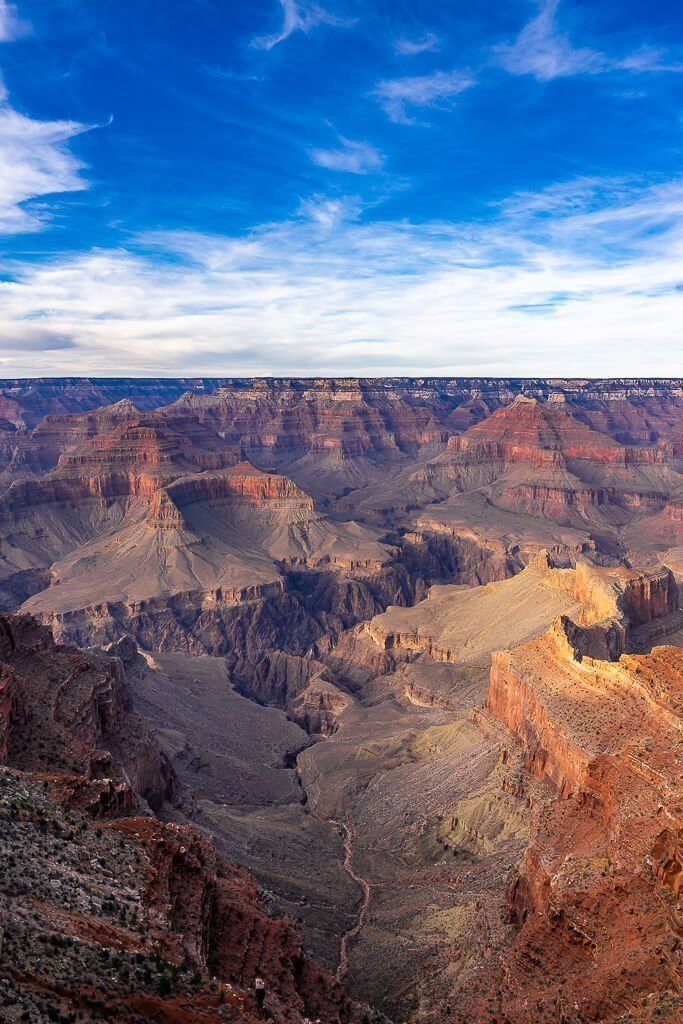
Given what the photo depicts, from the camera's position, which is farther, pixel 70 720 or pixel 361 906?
pixel 361 906

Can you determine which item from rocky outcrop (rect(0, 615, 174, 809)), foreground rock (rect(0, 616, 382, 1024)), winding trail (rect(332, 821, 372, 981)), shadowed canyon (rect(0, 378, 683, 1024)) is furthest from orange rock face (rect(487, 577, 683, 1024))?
rocky outcrop (rect(0, 615, 174, 809))

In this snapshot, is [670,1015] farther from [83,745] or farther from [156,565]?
[156,565]

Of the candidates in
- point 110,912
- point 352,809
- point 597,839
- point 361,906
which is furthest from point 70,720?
point 597,839

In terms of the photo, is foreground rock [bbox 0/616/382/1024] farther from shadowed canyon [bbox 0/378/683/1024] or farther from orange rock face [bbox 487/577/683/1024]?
orange rock face [bbox 487/577/683/1024]

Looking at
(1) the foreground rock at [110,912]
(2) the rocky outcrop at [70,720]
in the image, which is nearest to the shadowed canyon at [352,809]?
(1) the foreground rock at [110,912]

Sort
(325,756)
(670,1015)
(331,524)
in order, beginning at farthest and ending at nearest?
(331,524) → (325,756) → (670,1015)

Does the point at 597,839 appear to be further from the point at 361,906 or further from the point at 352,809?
the point at 352,809

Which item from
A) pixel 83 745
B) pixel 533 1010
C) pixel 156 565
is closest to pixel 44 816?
pixel 83 745

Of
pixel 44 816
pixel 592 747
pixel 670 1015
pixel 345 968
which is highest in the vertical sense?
pixel 44 816

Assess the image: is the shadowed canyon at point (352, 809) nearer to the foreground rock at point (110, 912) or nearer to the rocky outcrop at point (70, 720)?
the foreground rock at point (110, 912)
